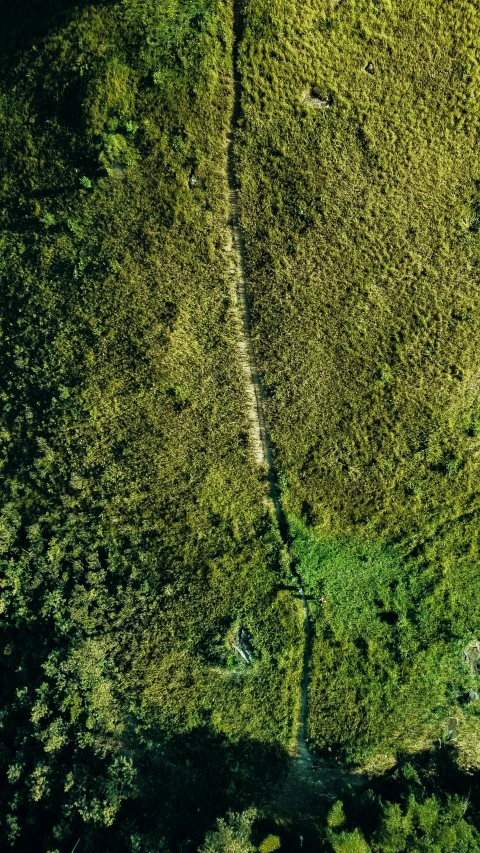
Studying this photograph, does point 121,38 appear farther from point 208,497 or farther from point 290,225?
point 208,497

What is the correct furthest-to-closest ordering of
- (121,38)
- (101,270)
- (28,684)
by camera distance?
1. (28,684)
2. (101,270)
3. (121,38)

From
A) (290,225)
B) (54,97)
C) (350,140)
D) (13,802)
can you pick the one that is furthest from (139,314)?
(13,802)

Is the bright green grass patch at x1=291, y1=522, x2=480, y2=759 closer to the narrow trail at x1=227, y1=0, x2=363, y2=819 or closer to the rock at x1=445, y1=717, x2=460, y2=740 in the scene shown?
the rock at x1=445, y1=717, x2=460, y2=740

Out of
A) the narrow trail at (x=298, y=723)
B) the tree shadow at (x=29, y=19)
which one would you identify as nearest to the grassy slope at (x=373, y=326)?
the narrow trail at (x=298, y=723)

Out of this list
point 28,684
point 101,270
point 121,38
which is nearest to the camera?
point 121,38

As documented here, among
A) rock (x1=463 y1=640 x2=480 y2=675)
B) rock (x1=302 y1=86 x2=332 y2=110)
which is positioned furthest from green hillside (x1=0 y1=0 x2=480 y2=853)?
rock (x1=463 y1=640 x2=480 y2=675)
